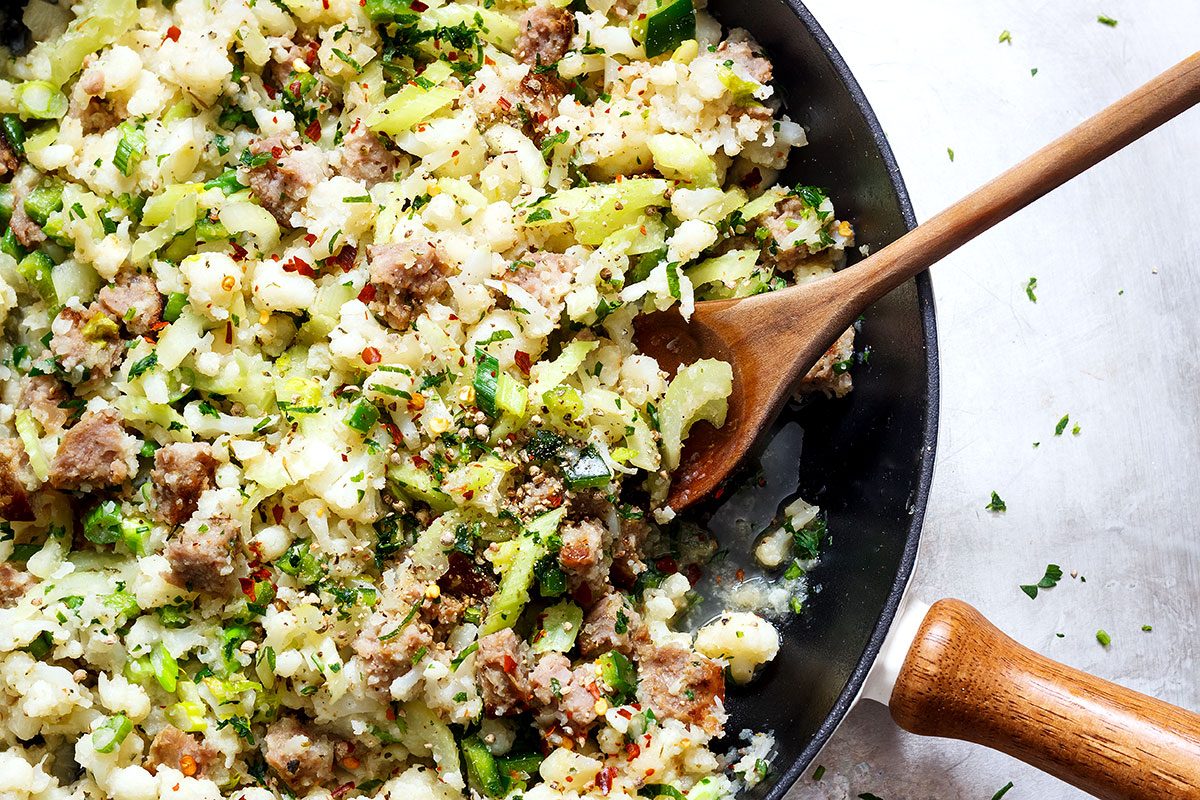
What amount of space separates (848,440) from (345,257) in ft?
4.66

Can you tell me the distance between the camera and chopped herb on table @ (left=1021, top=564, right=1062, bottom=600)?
3.07 meters

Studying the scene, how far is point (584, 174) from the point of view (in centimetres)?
273

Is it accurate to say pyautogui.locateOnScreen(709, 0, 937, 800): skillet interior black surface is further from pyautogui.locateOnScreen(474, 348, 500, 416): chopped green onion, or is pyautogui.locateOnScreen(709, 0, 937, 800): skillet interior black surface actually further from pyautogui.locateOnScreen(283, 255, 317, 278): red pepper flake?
pyautogui.locateOnScreen(283, 255, 317, 278): red pepper flake

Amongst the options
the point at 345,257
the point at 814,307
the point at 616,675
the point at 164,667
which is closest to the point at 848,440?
the point at 814,307

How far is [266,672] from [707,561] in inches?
46.3

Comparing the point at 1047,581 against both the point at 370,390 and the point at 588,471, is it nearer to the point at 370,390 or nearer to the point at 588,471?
the point at 588,471

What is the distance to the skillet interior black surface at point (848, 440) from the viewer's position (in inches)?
98.5

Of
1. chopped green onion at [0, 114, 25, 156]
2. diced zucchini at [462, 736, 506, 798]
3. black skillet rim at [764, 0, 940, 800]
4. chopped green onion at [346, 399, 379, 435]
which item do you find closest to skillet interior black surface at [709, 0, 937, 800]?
black skillet rim at [764, 0, 940, 800]

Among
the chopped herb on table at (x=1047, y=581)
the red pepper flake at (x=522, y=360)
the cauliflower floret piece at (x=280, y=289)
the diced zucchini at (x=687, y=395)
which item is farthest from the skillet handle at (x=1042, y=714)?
the cauliflower floret piece at (x=280, y=289)

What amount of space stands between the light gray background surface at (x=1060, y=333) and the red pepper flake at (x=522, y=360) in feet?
4.38

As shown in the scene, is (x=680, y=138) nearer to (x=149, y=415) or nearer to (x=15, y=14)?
(x=149, y=415)

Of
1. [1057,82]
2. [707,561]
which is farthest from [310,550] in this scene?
[1057,82]

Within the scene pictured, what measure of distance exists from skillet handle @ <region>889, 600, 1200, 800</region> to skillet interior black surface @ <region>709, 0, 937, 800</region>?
0.49 feet

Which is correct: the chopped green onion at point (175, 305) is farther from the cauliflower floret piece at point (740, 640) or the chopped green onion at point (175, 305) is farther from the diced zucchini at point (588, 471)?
the cauliflower floret piece at point (740, 640)
